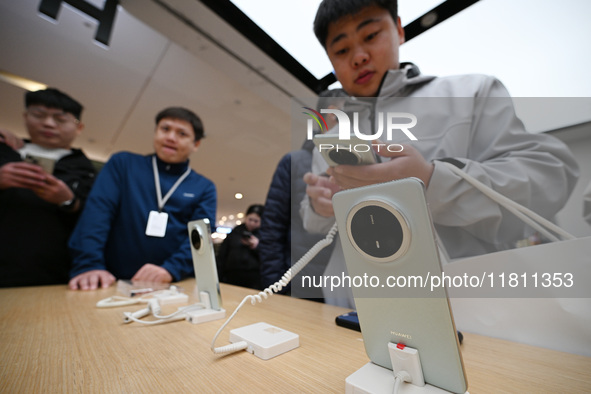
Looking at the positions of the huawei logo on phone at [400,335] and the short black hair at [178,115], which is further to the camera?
the short black hair at [178,115]

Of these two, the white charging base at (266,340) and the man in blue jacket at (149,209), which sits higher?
the man in blue jacket at (149,209)

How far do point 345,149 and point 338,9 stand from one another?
1.75ft

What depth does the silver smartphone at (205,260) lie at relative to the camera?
0.50m

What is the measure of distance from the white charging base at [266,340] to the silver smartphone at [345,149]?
31cm

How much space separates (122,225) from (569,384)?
148 cm

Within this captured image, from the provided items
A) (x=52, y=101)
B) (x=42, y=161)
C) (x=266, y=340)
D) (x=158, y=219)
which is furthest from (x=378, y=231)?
(x=52, y=101)

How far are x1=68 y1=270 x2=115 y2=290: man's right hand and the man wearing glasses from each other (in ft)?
1.16

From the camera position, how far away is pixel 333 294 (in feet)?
2.40

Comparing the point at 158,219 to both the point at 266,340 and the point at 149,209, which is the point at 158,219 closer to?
the point at 149,209

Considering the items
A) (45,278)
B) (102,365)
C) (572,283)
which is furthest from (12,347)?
(45,278)

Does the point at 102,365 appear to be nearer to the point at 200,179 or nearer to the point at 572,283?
the point at 572,283

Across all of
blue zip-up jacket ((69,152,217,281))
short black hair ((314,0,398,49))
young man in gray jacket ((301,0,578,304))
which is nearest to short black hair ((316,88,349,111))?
young man in gray jacket ((301,0,578,304))

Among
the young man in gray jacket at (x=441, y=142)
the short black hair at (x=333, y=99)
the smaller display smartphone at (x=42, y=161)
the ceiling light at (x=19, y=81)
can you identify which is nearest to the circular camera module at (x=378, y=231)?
the young man in gray jacket at (x=441, y=142)

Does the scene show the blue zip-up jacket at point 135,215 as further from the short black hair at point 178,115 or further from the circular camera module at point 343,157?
the circular camera module at point 343,157
